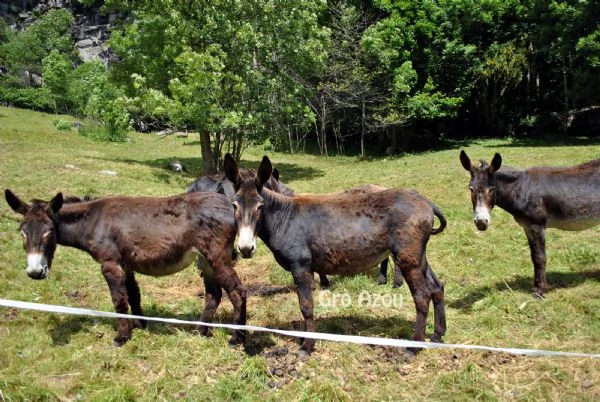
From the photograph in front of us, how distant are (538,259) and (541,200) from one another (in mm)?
936

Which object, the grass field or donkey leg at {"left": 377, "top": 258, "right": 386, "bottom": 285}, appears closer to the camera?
the grass field

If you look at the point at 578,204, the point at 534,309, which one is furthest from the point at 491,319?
the point at 578,204

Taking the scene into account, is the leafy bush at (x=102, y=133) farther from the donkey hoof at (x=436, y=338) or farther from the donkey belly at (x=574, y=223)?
the donkey hoof at (x=436, y=338)

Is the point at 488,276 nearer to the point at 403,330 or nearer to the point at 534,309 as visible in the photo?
the point at 534,309

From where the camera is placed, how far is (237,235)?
16.6 feet

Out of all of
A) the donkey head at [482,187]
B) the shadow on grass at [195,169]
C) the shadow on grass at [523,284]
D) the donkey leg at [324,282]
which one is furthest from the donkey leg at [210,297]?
the shadow on grass at [195,169]

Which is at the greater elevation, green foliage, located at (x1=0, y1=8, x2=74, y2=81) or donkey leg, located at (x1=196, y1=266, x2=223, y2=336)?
green foliage, located at (x1=0, y1=8, x2=74, y2=81)

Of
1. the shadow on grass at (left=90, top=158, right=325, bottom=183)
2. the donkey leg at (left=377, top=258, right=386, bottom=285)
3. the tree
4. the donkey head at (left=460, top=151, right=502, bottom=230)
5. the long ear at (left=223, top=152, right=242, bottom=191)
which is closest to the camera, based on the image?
the long ear at (left=223, top=152, right=242, bottom=191)

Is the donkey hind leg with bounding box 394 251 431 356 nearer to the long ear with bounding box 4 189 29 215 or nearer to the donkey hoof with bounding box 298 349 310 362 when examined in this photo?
the donkey hoof with bounding box 298 349 310 362

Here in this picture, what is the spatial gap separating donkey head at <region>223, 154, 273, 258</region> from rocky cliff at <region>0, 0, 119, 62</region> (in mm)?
86857

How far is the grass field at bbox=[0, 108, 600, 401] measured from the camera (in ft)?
14.4

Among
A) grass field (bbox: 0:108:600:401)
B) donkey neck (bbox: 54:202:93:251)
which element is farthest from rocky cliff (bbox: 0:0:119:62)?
donkey neck (bbox: 54:202:93:251)

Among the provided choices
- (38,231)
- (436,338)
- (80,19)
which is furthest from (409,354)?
(80,19)

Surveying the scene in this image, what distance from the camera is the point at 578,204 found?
6848 millimetres
